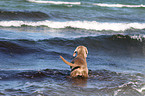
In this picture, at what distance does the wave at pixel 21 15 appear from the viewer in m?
17.3

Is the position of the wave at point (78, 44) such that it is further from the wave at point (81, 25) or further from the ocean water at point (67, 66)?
the wave at point (81, 25)

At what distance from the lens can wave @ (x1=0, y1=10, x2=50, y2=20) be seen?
17261 millimetres

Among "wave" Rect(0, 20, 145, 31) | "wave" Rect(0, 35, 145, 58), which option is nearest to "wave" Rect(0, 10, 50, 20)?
"wave" Rect(0, 20, 145, 31)

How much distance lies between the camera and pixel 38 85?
566 cm

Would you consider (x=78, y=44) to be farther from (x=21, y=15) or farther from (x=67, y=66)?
(x=21, y=15)

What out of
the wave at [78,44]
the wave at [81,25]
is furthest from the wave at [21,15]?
the wave at [78,44]

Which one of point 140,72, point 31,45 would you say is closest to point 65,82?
point 140,72

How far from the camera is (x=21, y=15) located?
18016 millimetres

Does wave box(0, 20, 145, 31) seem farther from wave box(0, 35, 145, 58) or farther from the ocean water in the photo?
wave box(0, 35, 145, 58)

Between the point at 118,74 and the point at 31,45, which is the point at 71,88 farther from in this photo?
the point at 31,45

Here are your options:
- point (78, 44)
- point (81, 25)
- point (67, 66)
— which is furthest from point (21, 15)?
point (67, 66)

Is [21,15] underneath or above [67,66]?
above

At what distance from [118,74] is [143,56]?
11.3 ft

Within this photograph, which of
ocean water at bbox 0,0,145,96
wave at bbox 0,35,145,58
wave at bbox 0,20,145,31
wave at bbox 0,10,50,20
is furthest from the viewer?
wave at bbox 0,10,50,20
